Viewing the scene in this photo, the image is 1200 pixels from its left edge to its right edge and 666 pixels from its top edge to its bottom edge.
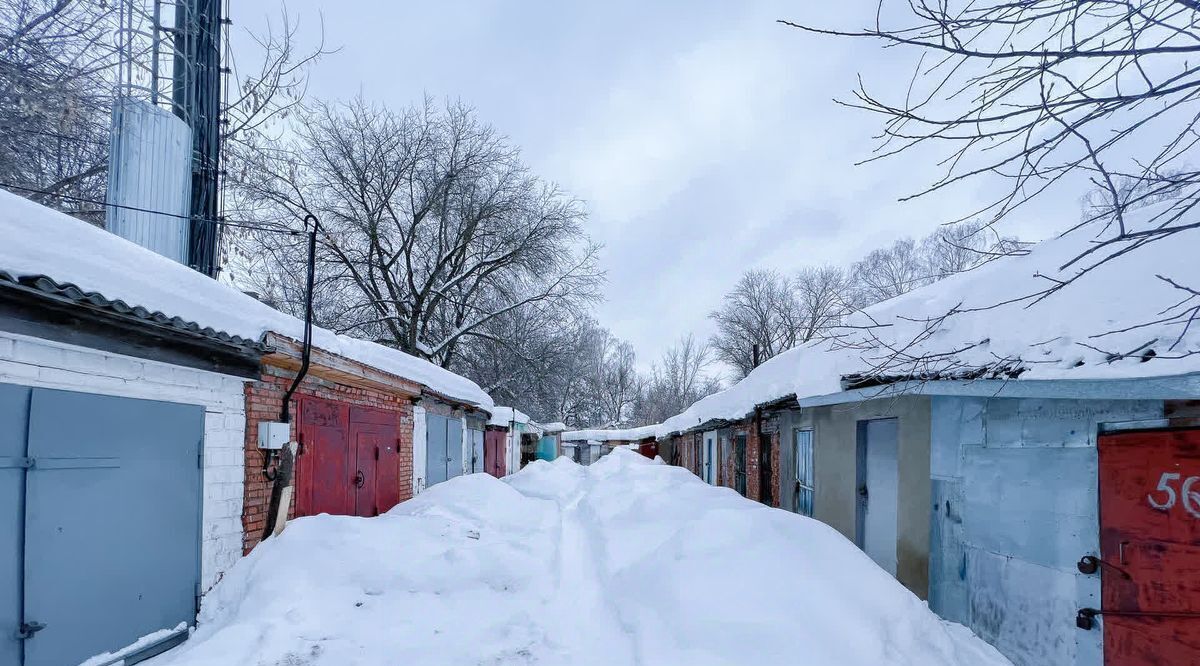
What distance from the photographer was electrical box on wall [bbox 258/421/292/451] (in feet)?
18.1

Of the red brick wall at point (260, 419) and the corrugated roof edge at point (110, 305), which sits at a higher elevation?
the corrugated roof edge at point (110, 305)

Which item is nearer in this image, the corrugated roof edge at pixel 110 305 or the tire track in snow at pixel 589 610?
the corrugated roof edge at pixel 110 305

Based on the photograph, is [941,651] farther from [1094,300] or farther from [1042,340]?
[1094,300]

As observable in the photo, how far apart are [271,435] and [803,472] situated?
778 centimetres

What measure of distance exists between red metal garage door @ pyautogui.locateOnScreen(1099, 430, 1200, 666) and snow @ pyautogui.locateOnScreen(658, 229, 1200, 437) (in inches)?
29.7

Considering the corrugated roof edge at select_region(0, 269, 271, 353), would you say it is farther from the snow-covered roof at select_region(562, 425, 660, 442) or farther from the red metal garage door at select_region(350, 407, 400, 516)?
the snow-covered roof at select_region(562, 425, 660, 442)

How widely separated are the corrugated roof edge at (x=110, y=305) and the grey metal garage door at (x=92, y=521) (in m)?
0.58

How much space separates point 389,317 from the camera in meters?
20.1

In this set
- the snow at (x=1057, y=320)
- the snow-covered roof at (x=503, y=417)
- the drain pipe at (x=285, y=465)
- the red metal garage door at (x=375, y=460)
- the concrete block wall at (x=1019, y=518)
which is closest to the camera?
the snow at (x=1057, y=320)

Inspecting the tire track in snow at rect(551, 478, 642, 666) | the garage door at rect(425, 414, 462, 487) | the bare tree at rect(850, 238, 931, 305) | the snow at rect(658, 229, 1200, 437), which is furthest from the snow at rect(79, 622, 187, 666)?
the bare tree at rect(850, 238, 931, 305)

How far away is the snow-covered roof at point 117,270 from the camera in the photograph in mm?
3207

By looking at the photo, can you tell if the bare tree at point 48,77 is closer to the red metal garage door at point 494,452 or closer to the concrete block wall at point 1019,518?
the concrete block wall at point 1019,518

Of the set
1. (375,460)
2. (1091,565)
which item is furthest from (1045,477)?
(375,460)

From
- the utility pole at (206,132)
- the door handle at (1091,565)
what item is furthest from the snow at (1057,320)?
the utility pole at (206,132)
